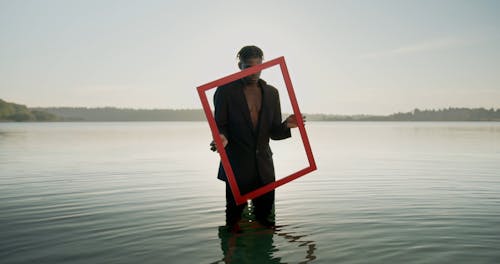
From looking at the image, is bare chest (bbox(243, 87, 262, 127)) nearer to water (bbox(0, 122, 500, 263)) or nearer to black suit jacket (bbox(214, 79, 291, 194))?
black suit jacket (bbox(214, 79, 291, 194))

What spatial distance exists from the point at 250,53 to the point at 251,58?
6 centimetres

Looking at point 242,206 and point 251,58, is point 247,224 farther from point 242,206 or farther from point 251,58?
point 251,58

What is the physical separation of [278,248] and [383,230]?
181cm

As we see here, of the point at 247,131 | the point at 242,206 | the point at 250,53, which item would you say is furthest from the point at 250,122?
the point at 242,206

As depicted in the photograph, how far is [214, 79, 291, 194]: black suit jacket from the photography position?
5.11 metres

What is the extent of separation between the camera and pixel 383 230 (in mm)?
6461

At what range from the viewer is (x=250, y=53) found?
503 cm

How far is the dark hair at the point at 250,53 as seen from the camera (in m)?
5.03

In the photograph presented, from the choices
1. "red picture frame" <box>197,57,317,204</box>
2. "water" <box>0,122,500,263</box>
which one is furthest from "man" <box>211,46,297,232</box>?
"water" <box>0,122,500,263</box>

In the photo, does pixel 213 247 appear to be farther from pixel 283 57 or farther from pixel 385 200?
pixel 385 200

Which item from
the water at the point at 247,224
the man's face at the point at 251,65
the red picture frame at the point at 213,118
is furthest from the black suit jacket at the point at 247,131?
the water at the point at 247,224

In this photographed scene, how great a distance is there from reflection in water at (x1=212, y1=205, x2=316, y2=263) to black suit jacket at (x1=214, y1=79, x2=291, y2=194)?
2.34ft

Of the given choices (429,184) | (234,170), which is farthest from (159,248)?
(429,184)

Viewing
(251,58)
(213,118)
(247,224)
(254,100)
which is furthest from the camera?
(247,224)
